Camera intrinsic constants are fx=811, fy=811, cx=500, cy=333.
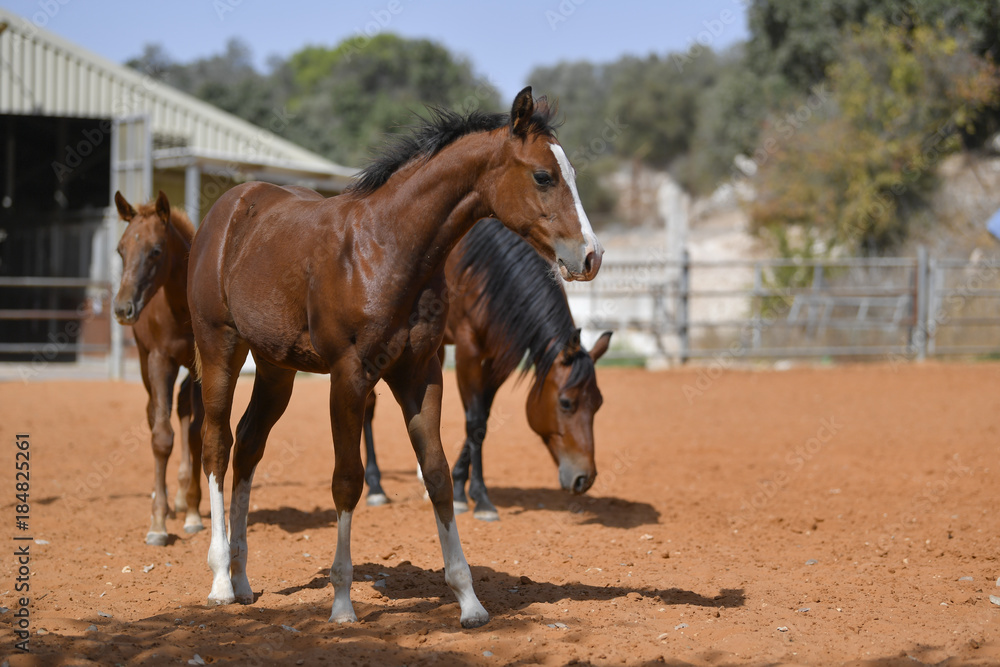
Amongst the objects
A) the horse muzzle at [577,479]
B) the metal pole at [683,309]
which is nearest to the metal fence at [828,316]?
the metal pole at [683,309]

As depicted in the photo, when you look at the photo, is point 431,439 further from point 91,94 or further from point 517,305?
point 91,94

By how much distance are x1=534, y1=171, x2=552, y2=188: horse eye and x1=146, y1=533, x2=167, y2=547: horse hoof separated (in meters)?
3.14

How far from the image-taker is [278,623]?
328 cm

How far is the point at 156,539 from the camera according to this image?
4668 mm

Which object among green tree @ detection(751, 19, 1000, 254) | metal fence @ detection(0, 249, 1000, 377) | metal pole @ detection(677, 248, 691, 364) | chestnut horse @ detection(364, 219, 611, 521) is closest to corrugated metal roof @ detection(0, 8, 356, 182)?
metal fence @ detection(0, 249, 1000, 377)

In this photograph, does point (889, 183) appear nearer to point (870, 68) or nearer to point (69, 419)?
point (870, 68)

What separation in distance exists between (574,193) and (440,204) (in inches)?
22.5

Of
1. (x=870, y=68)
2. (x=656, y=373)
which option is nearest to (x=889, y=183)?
(x=870, y=68)

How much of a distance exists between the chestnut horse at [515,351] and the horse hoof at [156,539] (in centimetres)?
157

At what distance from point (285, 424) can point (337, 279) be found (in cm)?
667

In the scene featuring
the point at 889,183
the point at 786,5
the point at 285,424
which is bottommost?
the point at 285,424

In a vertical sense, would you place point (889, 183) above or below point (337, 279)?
above

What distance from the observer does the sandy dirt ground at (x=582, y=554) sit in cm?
299

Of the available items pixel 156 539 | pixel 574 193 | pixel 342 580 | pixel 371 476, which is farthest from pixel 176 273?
pixel 574 193
